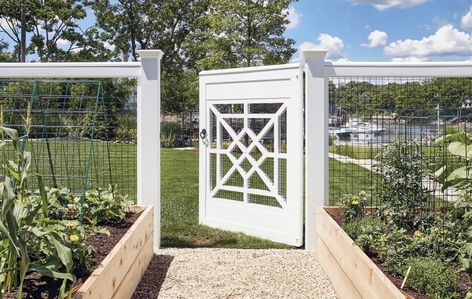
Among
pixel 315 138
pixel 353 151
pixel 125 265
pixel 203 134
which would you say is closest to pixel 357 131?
pixel 353 151

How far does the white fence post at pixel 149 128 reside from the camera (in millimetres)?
4938

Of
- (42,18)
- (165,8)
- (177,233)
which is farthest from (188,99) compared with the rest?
(177,233)

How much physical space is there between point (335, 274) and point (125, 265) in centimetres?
155

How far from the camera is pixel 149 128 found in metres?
4.96

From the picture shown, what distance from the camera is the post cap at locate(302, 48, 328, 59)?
484cm

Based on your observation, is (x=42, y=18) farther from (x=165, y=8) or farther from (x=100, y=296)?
(x=100, y=296)

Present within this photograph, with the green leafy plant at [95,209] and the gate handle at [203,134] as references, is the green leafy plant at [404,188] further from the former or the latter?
the gate handle at [203,134]

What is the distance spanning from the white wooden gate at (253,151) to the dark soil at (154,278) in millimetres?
1119

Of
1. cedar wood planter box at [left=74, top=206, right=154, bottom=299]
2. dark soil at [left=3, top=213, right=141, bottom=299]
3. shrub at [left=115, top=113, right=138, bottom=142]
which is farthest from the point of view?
shrub at [left=115, top=113, right=138, bottom=142]

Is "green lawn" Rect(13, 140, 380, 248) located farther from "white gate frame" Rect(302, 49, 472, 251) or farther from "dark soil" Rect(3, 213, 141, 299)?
"dark soil" Rect(3, 213, 141, 299)

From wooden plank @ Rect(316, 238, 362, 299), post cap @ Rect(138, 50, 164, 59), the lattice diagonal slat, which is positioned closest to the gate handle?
the lattice diagonal slat

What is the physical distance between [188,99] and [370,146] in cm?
1708

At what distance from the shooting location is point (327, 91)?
4922mm

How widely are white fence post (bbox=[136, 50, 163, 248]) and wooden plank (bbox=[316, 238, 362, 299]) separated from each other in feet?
5.32
